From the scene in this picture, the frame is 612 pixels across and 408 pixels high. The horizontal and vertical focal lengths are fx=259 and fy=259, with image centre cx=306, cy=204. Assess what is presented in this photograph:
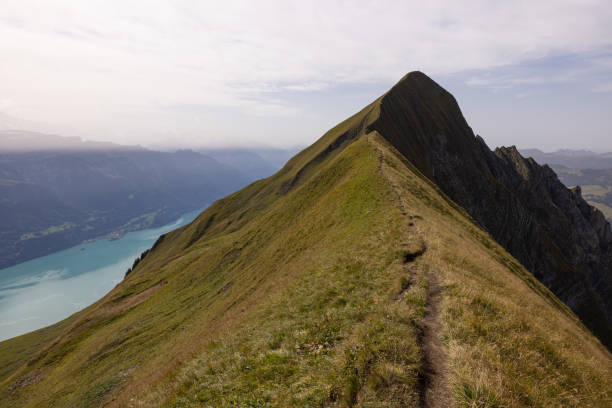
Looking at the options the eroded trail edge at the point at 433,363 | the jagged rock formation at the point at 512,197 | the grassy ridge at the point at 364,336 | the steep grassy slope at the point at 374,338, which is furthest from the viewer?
the jagged rock formation at the point at 512,197

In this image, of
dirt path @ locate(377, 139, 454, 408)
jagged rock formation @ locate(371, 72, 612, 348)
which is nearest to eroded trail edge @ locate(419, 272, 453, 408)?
dirt path @ locate(377, 139, 454, 408)

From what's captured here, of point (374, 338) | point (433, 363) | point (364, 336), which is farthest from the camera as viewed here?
point (364, 336)

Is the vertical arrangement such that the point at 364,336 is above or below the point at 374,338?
below

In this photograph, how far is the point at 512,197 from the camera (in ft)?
280

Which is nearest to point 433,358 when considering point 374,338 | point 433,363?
point 433,363

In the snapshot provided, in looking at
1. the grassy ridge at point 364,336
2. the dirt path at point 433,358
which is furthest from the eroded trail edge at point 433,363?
the grassy ridge at point 364,336

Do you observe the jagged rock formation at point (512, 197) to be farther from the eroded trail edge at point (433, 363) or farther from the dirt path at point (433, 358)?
the eroded trail edge at point (433, 363)

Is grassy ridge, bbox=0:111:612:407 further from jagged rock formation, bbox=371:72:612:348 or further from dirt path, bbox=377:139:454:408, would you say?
jagged rock formation, bbox=371:72:612:348

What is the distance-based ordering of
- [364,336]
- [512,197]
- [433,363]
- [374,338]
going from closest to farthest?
[433,363]
[374,338]
[364,336]
[512,197]

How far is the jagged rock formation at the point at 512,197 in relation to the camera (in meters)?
73.5

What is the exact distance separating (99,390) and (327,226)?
90.3 feet

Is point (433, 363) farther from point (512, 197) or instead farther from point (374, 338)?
point (512, 197)

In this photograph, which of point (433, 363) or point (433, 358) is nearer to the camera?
point (433, 363)

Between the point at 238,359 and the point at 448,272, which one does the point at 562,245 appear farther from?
the point at 238,359
